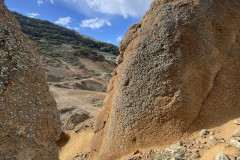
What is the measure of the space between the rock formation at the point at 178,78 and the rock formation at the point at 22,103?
1983 mm

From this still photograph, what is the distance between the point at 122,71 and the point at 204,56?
7.36 feet

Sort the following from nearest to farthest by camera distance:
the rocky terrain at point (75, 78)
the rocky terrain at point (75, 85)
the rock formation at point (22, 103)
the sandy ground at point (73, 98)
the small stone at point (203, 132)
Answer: the rock formation at point (22, 103) → the small stone at point (203, 132) → the rocky terrain at point (75, 85) → the rocky terrain at point (75, 78) → the sandy ground at point (73, 98)

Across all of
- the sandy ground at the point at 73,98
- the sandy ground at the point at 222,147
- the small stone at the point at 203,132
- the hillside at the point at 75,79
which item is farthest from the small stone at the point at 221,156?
the sandy ground at the point at 73,98

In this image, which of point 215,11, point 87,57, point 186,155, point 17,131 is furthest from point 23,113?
point 87,57

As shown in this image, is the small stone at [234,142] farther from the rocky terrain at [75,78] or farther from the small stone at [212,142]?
the rocky terrain at [75,78]

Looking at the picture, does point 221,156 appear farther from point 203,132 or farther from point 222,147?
point 203,132

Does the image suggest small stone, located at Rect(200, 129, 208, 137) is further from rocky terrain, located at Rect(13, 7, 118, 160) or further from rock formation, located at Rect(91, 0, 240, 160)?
rocky terrain, located at Rect(13, 7, 118, 160)

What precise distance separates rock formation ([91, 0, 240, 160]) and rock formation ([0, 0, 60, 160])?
1.98m

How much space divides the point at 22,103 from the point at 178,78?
3.50 meters

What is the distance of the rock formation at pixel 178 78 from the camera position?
4.40m

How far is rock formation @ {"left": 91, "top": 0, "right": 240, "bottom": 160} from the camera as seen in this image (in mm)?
4402

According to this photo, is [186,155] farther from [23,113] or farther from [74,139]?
[74,139]

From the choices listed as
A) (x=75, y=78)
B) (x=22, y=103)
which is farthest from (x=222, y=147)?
(x=75, y=78)

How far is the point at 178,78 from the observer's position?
14.8 ft
